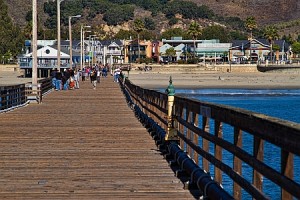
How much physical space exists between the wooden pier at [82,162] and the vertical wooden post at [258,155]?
2830 millimetres

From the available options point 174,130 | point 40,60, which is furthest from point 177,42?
point 174,130

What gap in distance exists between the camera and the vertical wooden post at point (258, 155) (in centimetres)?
750

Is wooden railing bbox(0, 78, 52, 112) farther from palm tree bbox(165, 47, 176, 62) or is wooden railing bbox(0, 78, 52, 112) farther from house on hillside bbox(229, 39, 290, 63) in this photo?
palm tree bbox(165, 47, 176, 62)

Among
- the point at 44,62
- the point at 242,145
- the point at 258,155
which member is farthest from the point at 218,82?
the point at 258,155

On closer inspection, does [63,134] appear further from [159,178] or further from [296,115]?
[296,115]

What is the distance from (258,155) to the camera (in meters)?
7.54

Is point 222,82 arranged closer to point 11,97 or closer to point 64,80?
point 64,80

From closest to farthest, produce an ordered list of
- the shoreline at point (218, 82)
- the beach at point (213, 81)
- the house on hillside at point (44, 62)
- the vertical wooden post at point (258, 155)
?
the vertical wooden post at point (258, 155), the shoreline at point (218, 82), the beach at point (213, 81), the house on hillside at point (44, 62)

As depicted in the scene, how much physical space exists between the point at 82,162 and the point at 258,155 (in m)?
7.07

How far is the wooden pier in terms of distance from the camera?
10.9m

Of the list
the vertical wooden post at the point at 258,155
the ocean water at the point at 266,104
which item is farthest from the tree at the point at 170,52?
the vertical wooden post at the point at 258,155

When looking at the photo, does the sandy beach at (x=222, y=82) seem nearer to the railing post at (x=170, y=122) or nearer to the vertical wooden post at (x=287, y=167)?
the railing post at (x=170, y=122)

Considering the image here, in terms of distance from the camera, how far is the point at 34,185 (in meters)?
11.4

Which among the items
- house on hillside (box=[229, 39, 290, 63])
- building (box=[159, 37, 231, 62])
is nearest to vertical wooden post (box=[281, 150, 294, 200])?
building (box=[159, 37, 231, 62])
